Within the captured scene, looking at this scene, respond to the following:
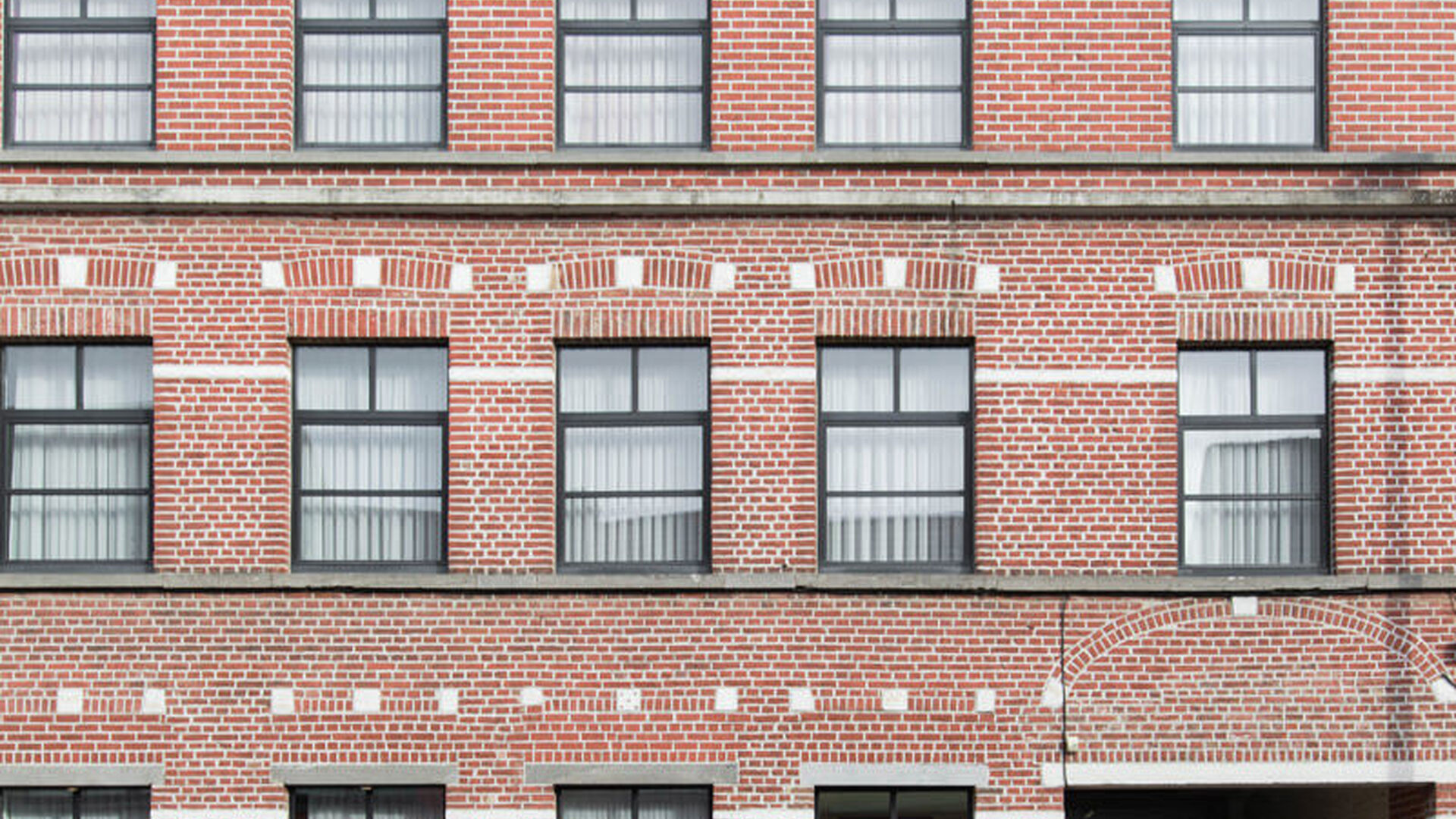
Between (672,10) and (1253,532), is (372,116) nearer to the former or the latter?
(672,10)

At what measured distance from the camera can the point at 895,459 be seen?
20531mm

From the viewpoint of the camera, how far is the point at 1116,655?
65.6ft

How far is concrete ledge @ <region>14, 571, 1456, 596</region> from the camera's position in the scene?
20.0m

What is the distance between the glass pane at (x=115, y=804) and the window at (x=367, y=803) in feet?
3.75

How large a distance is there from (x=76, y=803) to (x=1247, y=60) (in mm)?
11073

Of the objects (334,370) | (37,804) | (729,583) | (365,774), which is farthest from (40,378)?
(729,583)

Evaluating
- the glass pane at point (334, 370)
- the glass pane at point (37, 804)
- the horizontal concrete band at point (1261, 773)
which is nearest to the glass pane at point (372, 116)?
the glass pane at point (334, 370)

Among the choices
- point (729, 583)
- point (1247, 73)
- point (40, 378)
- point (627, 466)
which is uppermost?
point (1247, 73)

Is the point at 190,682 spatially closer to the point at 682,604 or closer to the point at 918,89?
the point at 682,604

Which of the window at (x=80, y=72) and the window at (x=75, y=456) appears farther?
the window at (x=80, y=72)

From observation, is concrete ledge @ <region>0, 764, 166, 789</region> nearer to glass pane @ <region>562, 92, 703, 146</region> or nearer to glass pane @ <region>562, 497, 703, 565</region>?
glass pane @ <region>562, 497, 703, 565</region>

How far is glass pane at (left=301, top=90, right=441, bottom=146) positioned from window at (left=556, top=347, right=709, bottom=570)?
7.42 feet

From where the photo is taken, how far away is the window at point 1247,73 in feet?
68.8

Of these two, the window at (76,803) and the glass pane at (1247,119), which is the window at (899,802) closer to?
the window at (76,803)
